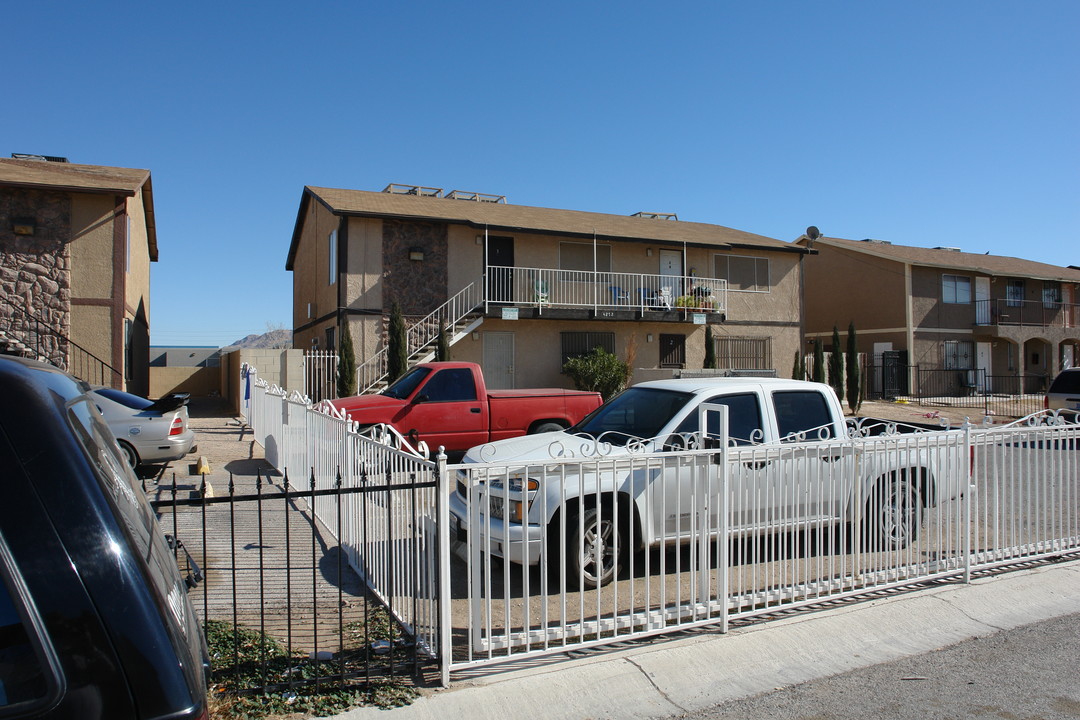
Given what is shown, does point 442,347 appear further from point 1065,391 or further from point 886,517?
point 886,517

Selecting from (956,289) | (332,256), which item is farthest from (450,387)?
(956,289)

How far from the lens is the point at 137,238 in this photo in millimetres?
21719

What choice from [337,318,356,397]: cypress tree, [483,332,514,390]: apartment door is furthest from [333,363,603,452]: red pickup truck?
[483,332,514,390]: apartment door

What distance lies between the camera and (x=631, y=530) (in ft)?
14.9

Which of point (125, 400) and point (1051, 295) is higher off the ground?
point (1051, 295)

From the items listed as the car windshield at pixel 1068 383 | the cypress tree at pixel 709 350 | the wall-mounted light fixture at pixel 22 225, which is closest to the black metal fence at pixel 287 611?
the wall-mounted light fixture at pixel 22 225

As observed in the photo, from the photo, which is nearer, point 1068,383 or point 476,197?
point 1068,383

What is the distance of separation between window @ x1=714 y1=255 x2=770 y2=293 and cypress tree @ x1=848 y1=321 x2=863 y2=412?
3.67 m

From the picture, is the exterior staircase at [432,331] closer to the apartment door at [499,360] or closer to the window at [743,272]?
the apartment door at [499,360]

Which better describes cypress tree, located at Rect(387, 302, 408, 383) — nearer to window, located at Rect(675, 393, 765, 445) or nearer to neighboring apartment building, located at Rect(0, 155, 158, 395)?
neighboring apartment building, located at Rect(0, 155, 158, 395)

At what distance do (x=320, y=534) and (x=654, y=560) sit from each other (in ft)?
11.0

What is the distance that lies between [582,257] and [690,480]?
65.5 ft

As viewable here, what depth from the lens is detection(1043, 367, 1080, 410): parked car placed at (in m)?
16.5

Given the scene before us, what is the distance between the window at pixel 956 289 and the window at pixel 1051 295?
19.4ft
